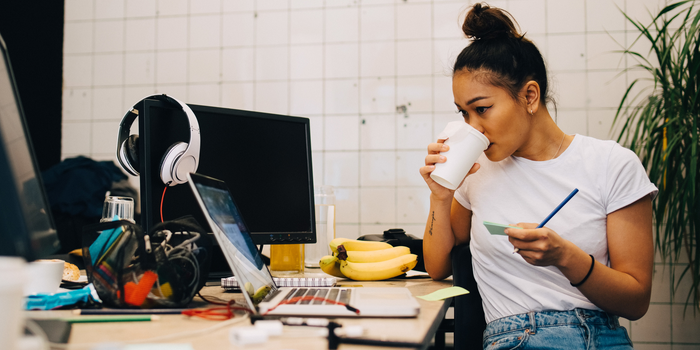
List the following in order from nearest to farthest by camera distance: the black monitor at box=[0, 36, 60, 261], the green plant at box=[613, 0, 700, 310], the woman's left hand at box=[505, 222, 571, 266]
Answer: the black monitor at box=[0, 36, 60, 261] < the woman's left hand at box=[505, 222, 571, 266] < the green plant at box=[613, 0, 700, 310]

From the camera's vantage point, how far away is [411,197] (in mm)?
2461

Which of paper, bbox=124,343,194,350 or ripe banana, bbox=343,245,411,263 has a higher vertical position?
paper, bbox=124,343,194,350

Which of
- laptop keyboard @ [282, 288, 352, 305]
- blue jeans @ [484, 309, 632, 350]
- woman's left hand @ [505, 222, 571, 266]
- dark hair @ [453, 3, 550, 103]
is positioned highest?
dark hair @ [453, 3, 550, 103]

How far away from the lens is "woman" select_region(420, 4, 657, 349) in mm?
1039

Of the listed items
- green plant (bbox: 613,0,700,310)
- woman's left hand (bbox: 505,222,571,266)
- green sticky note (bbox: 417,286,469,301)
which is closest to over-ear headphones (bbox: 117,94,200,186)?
green sticky note (bbox: 417,286,469,301)

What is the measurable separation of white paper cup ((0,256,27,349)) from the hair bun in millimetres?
1107

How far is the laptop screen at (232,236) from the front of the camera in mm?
709

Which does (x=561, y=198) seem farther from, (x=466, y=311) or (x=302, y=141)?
(x=302, y=141)

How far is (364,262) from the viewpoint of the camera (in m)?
1.27

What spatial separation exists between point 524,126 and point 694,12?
1.72 metres

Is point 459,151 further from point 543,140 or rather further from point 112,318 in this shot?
point 112,318

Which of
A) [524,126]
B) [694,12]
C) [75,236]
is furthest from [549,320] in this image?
[75,236]

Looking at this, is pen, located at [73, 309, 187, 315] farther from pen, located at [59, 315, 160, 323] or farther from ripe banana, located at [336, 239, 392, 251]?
ripe banana, located at [336, 239, 392, 251]

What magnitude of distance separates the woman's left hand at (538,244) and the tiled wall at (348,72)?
4.92 ft
